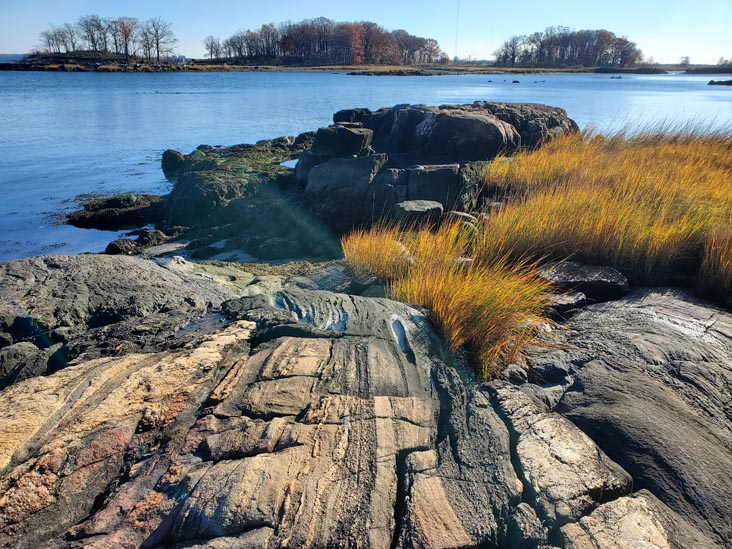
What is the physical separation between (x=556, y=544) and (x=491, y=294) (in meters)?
2.18

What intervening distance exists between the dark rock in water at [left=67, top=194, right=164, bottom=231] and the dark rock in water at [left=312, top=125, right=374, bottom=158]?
14.8 feet

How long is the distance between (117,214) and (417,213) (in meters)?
7.92

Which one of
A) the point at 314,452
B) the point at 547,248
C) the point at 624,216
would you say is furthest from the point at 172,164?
the point at 314,452

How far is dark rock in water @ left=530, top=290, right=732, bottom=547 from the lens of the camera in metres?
2.43

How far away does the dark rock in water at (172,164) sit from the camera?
1619cm

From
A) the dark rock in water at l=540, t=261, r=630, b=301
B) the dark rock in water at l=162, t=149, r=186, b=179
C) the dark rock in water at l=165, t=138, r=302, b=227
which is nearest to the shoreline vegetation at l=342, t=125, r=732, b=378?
the dark rock in water at l=540, t=261, r=630, b=301

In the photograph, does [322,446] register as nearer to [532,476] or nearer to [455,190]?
[532,476]

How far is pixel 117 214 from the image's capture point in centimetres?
1159

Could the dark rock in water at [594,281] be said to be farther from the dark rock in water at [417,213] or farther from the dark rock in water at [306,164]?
the dark rock in water at [306,164]

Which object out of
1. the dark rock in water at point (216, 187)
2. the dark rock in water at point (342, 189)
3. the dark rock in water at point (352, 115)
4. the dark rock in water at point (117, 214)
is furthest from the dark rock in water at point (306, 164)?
the dark rock in water at point (117, 214)

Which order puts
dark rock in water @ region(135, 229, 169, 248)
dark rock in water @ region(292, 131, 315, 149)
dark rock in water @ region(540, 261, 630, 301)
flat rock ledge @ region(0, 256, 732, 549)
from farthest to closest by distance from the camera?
dark rock in water @ region(292, 131, 315, 149)
dark rock in water @ region(135, 229, 169, 248)
dark rock in water @ region(540, 261, 630, 301)
flat rock ledge @ region(0, 256, 732, 549)

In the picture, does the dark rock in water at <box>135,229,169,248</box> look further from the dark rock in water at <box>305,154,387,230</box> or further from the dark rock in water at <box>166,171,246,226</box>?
the dark rock in water at <box>305,154,387,230</box>

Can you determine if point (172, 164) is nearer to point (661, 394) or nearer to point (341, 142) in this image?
point (341, 142)

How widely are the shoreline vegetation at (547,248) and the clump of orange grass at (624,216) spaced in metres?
0.01
